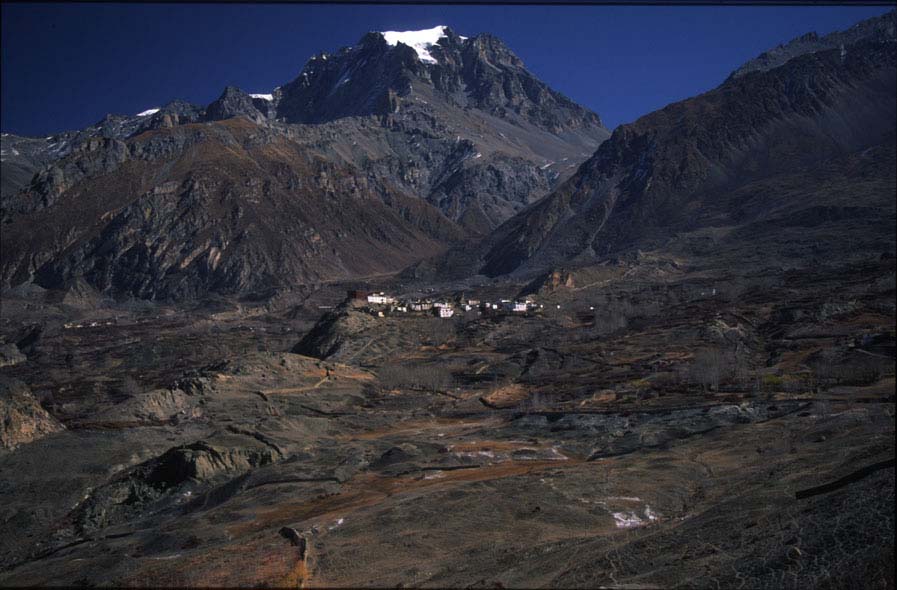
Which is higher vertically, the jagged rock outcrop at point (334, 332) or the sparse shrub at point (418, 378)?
the jagged rock outcrop at point (334, 332)

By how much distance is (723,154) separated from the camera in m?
182

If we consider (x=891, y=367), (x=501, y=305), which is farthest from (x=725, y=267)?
(x=891, y=367)

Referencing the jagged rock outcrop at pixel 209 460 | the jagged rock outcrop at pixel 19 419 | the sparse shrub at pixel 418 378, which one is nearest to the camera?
the jagged rock outcrop at pixel 209 460

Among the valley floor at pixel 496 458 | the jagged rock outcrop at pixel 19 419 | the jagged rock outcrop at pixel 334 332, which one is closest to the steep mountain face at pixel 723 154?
the jagged rock outcrop at pixel 334 332

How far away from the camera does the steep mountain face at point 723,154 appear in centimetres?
16675

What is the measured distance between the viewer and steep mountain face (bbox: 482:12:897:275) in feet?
547

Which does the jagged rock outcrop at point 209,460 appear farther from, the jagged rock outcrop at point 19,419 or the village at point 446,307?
the village at point 446,307

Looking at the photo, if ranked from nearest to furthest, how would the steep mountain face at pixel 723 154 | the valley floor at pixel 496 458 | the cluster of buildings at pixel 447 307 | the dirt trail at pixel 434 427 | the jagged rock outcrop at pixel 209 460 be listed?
the valley floor at pixel 496 458
the jagged rock outcrop at pixel 209 460
the dirt trail at pixel 434 427
the cluster of buildings at pixel 447 307
the steep mountain face at pixel 723 154

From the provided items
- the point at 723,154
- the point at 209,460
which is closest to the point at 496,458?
the point at 209,460

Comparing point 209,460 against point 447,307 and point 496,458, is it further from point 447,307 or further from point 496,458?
point 447,307

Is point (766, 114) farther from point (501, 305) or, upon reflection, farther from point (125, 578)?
point (125, 578)

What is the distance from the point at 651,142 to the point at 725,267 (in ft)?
271

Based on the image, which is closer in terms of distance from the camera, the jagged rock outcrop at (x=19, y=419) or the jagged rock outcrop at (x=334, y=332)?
the jagged rock outcrop at (x=19, y=419)

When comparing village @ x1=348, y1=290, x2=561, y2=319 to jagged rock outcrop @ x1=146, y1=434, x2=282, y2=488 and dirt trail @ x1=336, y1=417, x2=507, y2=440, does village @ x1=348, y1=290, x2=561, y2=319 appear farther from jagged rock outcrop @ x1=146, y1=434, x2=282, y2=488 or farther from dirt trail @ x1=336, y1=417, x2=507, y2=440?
jagged rock outcrop @ x1=146, y1=434, x2=282, y2=488
